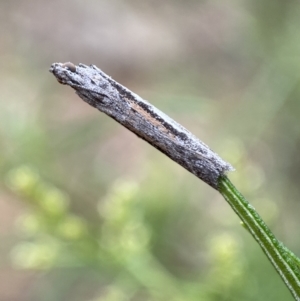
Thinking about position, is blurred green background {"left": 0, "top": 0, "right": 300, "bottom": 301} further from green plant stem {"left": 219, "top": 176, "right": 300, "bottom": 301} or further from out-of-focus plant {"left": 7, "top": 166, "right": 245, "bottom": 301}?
green plant stem {"left": 219, "top": 176, "right": 300, "bottom": 301}

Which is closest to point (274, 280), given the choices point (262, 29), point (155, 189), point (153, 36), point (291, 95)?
point (155, 189)

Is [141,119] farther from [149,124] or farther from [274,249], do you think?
[274,249]

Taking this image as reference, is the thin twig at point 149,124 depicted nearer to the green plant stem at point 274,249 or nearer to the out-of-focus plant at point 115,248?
the green plant stem at point 274,249

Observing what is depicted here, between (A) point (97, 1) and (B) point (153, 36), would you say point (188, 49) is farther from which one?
(A) point (97, 1)

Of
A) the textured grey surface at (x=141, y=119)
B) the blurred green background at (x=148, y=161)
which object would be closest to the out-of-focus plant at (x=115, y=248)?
the blurred green background at (x=148, y=161)

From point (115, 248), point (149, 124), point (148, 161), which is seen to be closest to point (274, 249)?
point (149, 124)
